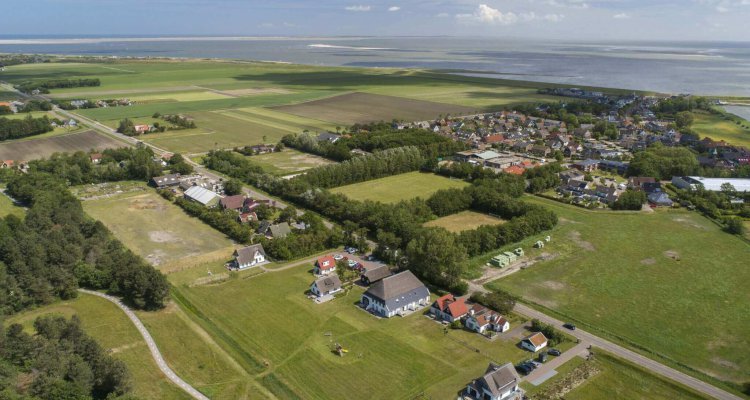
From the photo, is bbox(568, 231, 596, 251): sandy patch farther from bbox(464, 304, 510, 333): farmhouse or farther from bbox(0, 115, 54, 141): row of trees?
bbox(0, 115, 54, 141): row of trees

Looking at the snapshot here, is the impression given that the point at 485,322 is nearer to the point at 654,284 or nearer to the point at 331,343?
the point at 331,343

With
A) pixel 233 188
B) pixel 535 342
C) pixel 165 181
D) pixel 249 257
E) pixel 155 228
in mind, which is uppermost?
pixel 233 188

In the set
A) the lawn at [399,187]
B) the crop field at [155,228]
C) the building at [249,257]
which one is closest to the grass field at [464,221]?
the lawn at [399,187]

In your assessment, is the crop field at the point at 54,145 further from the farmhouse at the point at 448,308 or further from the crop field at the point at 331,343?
the farmhouse at the point at 448,308

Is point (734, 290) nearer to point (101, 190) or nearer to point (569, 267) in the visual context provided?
point (569, 267)

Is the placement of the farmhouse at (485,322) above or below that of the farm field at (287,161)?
below

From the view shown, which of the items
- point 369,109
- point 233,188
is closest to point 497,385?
point 233,188

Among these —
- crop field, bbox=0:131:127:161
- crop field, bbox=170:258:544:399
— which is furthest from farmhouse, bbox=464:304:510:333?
crop field, bbox=0:131:127:161
